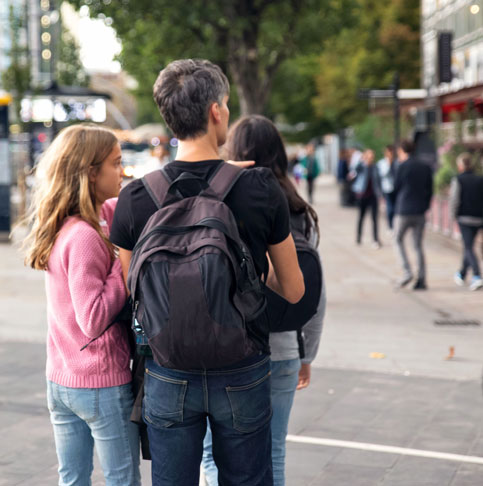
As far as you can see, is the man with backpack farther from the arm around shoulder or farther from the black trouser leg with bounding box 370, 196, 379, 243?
the black trouser leg with bounding box 370, 196, 379, 243

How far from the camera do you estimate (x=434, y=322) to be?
9523mm

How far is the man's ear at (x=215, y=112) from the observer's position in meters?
2.62

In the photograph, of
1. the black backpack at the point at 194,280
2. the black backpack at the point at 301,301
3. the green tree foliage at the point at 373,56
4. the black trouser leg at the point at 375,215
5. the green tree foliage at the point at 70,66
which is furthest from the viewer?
the green tree foliage at the point at 373,56

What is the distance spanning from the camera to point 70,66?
21.7 meters

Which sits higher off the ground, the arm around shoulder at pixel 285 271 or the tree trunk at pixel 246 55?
the tree trunk at pixel 246 55

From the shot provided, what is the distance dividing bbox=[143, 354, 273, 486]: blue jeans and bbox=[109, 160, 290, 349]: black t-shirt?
0.14 m

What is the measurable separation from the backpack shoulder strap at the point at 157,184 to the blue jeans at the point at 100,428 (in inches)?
28.6

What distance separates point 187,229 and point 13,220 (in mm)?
18286

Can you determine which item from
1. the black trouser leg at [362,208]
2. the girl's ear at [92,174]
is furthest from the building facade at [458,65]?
the girl's ear at [92,174]

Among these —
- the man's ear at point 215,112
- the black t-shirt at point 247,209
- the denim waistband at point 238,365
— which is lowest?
the denim waistband at point 238,365

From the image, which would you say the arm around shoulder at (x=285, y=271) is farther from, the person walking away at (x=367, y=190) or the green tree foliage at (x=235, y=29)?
the green tree foliage at (x=235, y=29)

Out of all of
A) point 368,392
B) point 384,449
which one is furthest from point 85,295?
point 368,392

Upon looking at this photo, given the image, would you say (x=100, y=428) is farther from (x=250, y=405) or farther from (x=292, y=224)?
(x=292, y=224)

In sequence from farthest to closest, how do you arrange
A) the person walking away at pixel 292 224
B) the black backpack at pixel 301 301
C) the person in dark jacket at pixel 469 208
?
the person in dark jacket at pixel 469 208
the person walking away at pixel 292 224
the black backpack at pixel 301 301
